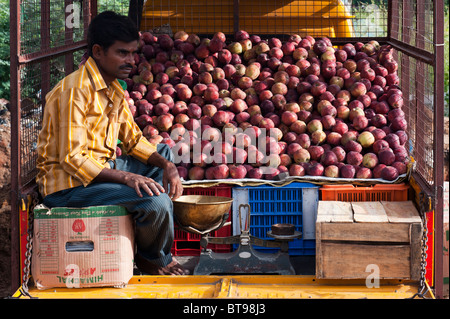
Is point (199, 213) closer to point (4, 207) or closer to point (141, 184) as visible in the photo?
point (141, 184)

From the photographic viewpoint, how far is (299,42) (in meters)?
5.32

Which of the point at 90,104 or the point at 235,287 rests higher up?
the point at 90,104

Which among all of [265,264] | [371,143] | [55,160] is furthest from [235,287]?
[371,143]

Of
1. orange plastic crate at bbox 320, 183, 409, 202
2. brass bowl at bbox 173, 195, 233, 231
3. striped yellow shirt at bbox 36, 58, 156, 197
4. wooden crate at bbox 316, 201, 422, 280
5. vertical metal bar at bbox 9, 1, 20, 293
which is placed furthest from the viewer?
orange plastic crate at bbox 320, 183, 409, 202

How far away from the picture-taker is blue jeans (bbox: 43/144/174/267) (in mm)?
3109

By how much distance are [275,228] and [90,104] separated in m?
1.42

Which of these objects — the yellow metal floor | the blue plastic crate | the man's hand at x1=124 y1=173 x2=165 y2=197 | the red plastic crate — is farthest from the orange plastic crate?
the man's hand at x1=124 y1=173 x2=165 y2=197

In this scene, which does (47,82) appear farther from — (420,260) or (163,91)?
(420,260)

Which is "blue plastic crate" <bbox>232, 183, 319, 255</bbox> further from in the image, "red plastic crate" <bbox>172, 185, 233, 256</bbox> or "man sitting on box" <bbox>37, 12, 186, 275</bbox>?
"man sitting on box" <bbox>37, 12, 186, 275</bbox>

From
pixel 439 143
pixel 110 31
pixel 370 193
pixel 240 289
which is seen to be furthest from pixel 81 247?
pixel 439 143

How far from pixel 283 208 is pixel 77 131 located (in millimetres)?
1567

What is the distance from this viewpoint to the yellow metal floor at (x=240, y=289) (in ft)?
9.43

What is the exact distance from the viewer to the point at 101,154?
11.1 feet

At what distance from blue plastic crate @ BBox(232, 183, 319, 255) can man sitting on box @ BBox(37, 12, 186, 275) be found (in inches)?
24.6
